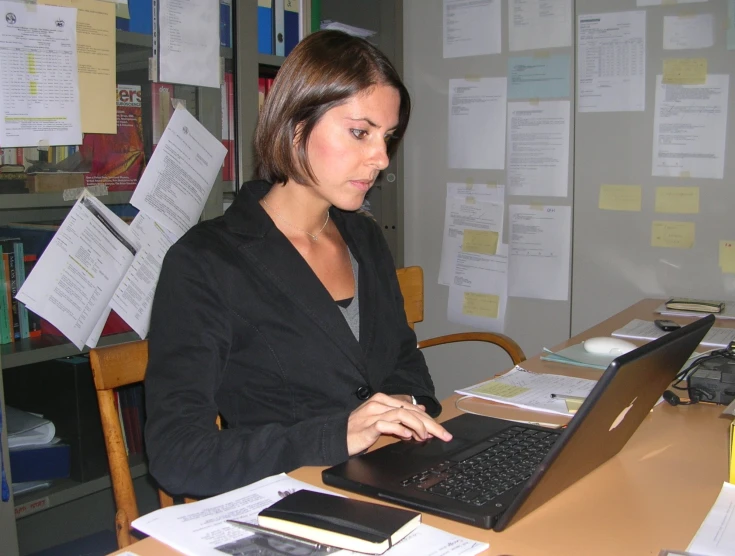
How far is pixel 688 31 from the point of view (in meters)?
2.37

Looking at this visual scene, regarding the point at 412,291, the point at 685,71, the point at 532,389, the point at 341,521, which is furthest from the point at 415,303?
the point at 341,521

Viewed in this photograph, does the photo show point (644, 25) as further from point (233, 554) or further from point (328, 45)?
point (233, 554)

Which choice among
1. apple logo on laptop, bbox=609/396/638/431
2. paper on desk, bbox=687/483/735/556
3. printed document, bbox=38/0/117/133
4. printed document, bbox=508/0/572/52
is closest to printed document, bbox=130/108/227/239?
printed document, bbox=38/0/117/133

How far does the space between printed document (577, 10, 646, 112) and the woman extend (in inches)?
49.5

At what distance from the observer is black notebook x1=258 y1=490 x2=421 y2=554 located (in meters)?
0.76

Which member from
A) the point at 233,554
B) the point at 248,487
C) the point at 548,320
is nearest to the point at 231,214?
the point at 248,487

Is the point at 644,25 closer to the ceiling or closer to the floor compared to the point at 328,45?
closer to the ceiling

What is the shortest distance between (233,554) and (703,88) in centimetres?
216

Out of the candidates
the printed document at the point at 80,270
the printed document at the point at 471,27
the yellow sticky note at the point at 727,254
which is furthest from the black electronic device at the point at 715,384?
the printed document at the point at 471,27

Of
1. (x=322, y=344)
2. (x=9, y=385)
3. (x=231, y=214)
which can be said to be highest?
(x=231, y=214)

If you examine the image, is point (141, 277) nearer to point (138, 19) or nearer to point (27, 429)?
point (27, 429)

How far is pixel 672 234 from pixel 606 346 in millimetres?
972

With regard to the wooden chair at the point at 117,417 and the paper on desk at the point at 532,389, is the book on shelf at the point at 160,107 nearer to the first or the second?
the wooden chair at the point at 117,417

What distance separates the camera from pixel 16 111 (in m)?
1.76
